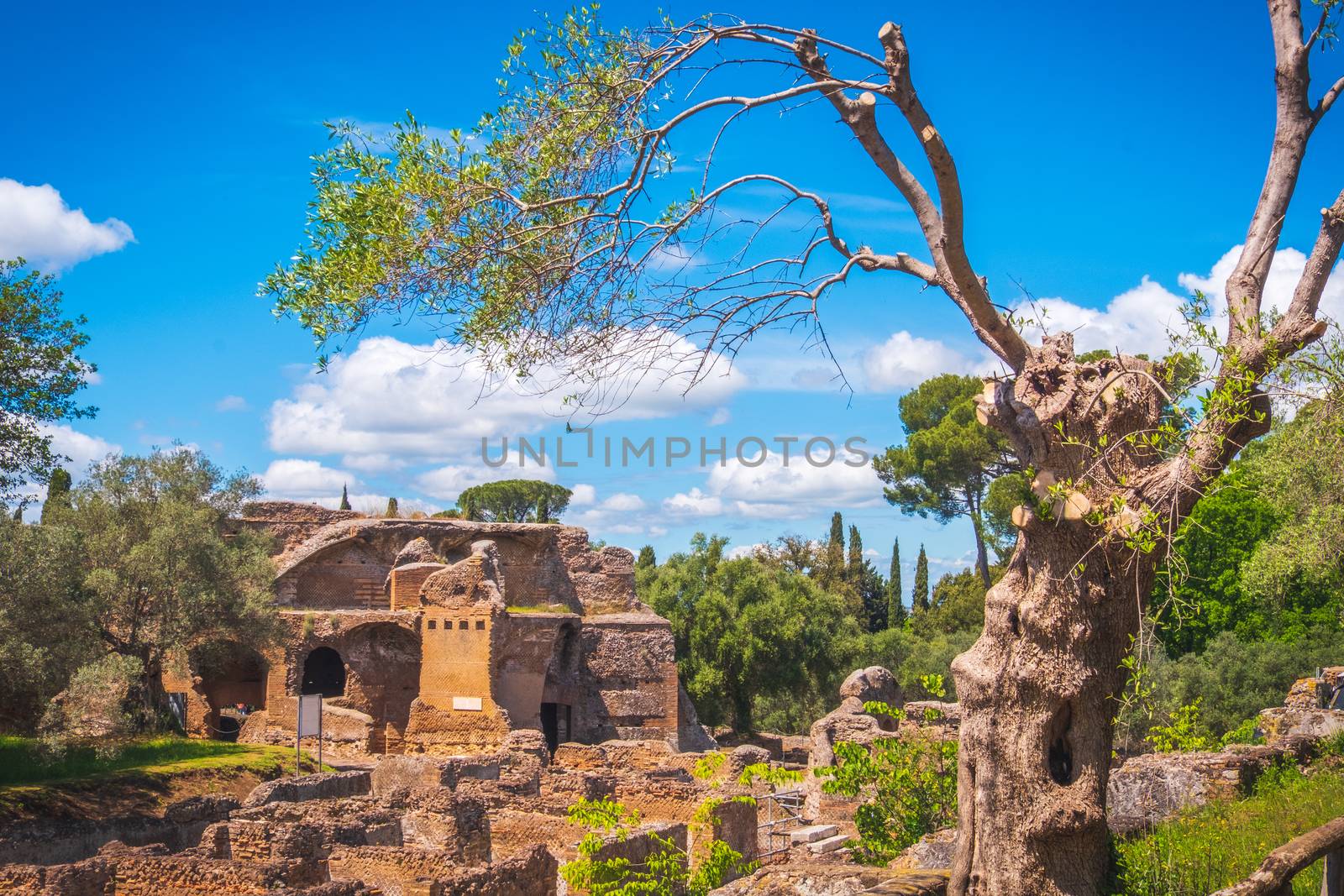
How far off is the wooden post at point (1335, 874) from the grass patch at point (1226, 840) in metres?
0.92

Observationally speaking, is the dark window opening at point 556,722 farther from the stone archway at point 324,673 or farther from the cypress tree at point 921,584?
the cypress tree at point 921,584

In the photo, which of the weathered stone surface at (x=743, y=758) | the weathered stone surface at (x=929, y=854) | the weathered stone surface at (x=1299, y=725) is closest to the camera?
the weathered stone surface at (x=929, y=854)

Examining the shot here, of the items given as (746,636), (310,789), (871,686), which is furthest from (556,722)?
(310,789)

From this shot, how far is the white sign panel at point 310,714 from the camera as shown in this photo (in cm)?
1834

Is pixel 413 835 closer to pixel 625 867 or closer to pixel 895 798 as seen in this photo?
pixel 625 867

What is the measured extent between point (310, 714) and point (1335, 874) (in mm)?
16403

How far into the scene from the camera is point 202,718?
23.1 meters

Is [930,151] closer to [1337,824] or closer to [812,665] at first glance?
[1337,824]

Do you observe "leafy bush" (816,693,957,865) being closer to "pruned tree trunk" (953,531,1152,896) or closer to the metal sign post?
"pruned tree trunk" (953,531,1152,896)

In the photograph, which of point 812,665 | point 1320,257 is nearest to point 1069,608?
point 1320,257

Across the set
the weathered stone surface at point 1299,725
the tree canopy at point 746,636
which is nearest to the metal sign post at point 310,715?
the weathered stone surface at point 1299,725

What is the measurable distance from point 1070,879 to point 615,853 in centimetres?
517

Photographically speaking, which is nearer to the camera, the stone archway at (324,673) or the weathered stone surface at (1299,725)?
the weathered stone surface at (1299,725)

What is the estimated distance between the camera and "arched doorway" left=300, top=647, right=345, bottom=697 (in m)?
28.5
